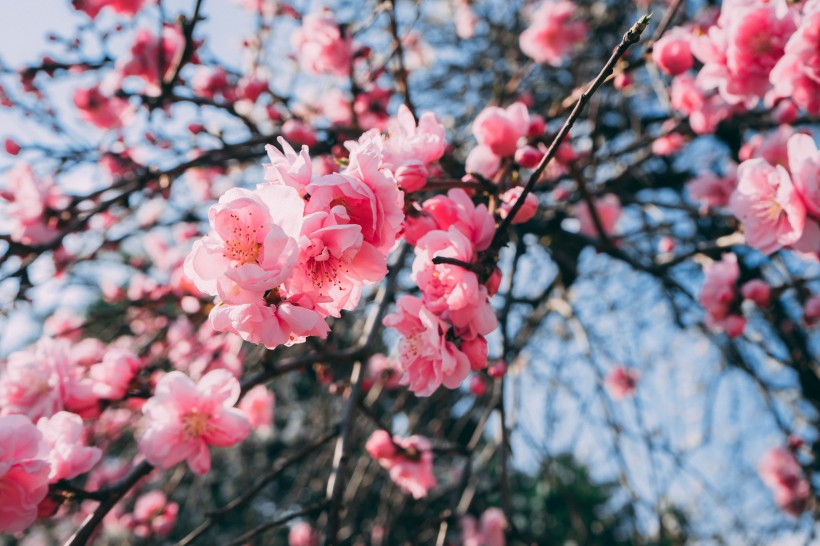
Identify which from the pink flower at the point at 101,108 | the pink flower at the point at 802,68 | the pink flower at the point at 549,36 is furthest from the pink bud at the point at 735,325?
the pink flower at the point at 101,108

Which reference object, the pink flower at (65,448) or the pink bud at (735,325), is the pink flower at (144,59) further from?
the pink bud at (735,325)

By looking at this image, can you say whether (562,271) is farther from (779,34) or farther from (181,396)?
(181,396)

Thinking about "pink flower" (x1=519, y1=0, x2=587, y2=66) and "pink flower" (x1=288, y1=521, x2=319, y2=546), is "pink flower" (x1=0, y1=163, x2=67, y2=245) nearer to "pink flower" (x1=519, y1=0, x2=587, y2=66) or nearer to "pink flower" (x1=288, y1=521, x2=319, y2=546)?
"pink flower" (x1=288, y1=521, x2=319, y2=546)

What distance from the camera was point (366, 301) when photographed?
2822mm

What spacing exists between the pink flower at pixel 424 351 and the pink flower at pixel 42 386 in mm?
943

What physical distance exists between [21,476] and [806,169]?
1719mm

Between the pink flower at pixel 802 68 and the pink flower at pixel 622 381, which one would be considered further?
the pink flower at pixel 622 381

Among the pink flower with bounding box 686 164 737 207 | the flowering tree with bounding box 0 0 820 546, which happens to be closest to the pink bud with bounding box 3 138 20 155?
the flowering tree with bounding box 0 0 820 546

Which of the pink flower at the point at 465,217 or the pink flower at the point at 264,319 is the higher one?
the pink flower at the point at 465,217

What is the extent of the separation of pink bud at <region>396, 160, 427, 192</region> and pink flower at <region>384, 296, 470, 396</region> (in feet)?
0.67

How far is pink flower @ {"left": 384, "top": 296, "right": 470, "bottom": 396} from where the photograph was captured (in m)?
0.98

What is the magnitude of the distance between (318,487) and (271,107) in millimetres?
2089

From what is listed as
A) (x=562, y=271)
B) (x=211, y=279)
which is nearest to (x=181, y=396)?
(x=211, y=279)

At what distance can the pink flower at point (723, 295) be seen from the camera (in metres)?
1.80
